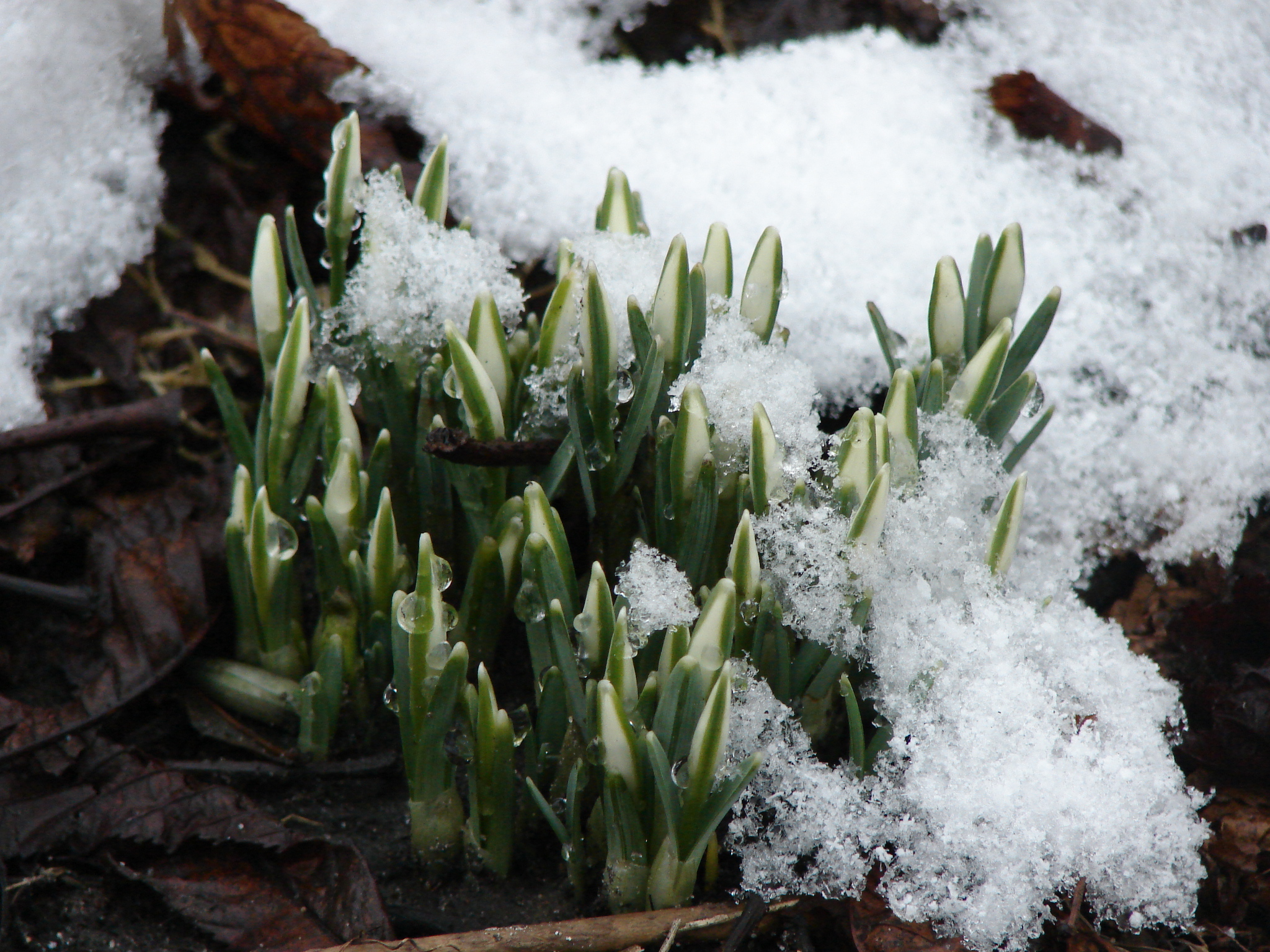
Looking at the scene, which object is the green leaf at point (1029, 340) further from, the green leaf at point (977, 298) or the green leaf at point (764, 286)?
the green leaf at point (764, 286)

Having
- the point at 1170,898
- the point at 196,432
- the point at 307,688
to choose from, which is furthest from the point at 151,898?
the point at 1170,898

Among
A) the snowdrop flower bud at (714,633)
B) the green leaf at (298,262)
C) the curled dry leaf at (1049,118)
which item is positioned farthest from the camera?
the curled dry leaf at (1049,118)

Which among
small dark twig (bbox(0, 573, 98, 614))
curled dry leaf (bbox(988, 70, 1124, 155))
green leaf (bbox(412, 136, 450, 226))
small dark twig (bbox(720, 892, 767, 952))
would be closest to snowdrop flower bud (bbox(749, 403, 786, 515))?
small dark twig (bbox(720, 892, 767, 952))

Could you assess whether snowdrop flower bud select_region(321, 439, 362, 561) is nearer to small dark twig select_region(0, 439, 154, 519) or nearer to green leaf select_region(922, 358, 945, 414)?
small dark twig select_region(0, 439, 154, 519)

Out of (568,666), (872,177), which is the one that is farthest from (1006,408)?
(872,177)

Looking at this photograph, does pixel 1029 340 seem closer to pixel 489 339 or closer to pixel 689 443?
pixel 689 443

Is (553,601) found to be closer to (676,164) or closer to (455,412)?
(455,412)

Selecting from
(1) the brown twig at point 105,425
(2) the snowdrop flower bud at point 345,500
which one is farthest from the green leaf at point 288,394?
(1) the brown twig at point 105,425
